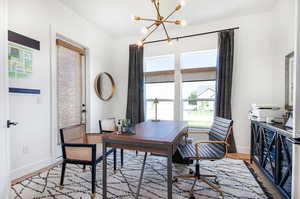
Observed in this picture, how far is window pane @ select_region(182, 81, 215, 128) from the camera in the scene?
11.7ft

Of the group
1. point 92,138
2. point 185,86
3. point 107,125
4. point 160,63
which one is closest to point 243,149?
point 185,86

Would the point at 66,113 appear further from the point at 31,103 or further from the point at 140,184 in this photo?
the point at 140,184

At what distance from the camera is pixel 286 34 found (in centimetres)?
246

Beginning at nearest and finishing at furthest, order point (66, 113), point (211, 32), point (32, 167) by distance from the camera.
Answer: point (32, 167) → point (66, 113) → point (211, 32)

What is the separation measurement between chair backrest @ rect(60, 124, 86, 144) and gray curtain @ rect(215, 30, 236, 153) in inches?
106

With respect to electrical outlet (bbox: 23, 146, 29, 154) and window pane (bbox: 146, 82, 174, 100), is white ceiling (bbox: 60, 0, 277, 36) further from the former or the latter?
electrical outlet (bbox: 23, 146, 29, 154)

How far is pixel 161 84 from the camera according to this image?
13.1 feet

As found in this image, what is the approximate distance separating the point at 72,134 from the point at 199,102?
2826mm

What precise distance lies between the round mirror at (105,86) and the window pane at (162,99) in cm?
101

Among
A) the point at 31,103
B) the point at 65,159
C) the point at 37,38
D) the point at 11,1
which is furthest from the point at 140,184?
the point at 11,1

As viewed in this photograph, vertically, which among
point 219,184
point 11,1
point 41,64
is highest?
point 11,1

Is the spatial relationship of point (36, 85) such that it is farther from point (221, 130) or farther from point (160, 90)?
point (221, 130)

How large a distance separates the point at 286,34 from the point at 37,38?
13.4 feet

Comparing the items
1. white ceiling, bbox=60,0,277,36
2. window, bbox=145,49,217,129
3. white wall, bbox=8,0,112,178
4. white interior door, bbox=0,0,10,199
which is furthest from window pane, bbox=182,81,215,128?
white interior door, bbox=0,0,10,199
